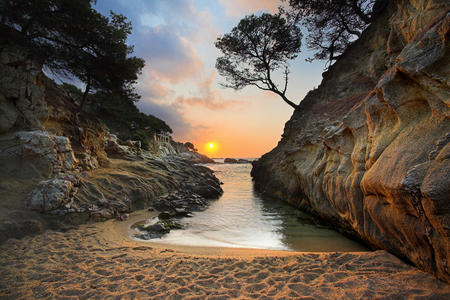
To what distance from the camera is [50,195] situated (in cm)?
589

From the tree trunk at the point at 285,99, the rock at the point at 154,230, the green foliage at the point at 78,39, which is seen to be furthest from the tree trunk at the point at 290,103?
the rock at the point at 154,230

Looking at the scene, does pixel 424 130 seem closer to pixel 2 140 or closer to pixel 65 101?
pixel 2 140

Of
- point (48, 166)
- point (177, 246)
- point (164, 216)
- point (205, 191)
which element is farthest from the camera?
point (205, 191)

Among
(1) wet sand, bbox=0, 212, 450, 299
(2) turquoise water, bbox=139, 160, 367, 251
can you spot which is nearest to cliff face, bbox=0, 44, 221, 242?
(1) wet sand, bbox=0, 212, 450, 299

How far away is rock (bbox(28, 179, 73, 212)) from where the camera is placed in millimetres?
5672

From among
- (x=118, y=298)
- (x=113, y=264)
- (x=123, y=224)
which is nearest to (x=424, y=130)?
(x=118, y=298)

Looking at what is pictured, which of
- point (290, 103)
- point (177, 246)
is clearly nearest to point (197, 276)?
point (177, 246)

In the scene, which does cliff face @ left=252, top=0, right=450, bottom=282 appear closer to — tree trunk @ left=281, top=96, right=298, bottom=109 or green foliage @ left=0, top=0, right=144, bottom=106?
tree trunk @ left=281, top=96, right=298, bottom=109

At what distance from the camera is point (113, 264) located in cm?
392

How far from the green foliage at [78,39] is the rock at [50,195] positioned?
6298 millimetres

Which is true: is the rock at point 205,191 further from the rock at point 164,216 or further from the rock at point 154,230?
the rock at point 154,230

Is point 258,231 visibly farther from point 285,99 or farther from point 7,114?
point 285,99

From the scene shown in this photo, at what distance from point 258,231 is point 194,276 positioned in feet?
13.2

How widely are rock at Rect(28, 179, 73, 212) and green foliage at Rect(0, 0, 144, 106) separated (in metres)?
6.30
